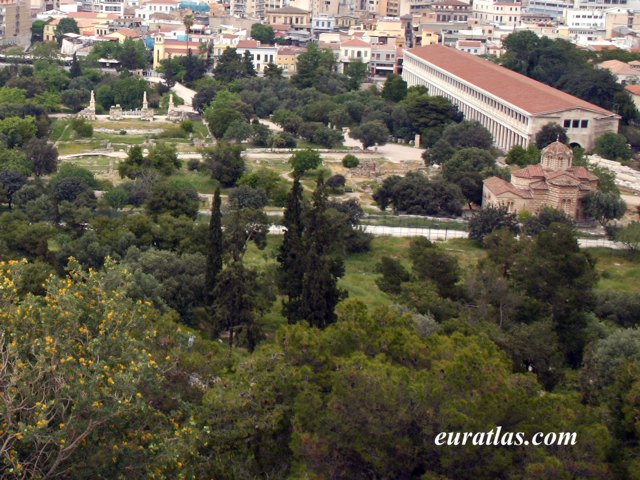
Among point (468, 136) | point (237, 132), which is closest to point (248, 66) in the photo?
point (237, 132)

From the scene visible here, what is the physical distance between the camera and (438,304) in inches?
992

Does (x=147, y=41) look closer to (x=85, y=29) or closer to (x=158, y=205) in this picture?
(x=85, y=29)

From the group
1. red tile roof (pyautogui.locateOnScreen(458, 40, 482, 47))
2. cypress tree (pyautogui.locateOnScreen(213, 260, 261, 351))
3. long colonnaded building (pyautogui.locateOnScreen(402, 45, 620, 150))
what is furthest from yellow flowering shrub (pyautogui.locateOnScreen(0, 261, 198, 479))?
red tile roof (pyautogui.locateOnScreen(458, 40, 482, 47))

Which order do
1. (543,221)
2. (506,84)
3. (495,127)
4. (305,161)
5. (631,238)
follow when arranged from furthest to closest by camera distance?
(506,84) → (495,127) → (305,161) → (543,221) → (631,238)

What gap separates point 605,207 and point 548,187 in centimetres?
182

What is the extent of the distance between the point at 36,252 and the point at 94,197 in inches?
302

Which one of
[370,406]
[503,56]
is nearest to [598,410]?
[370,406]

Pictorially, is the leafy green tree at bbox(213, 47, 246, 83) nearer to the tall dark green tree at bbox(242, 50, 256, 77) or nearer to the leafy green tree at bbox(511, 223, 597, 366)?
the tall dark green tree at bbox(242, 50, 256, 77)

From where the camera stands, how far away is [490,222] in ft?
113

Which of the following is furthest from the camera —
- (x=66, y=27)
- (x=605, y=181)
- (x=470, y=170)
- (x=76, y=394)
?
(x=66, y=27)

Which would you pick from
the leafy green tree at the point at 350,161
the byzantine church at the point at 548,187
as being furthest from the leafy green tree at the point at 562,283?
the leafy green tree at the point at 350,161

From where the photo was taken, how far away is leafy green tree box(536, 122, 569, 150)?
4675 cm

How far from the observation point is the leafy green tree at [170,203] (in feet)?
112

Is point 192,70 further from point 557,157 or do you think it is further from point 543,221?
point 543,221
